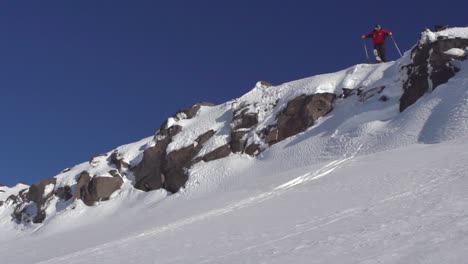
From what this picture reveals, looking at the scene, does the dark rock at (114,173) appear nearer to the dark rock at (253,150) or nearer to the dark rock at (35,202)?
the dark rock at (35,202)

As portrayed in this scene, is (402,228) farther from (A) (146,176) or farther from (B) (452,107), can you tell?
(A) (146,176)

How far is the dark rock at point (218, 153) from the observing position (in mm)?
30281

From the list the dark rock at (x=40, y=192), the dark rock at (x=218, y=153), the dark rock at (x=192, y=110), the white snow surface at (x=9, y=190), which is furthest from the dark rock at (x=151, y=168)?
the white snow surface at (x=9, y=190)

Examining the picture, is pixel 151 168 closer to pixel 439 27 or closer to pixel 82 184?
pixel 82 184

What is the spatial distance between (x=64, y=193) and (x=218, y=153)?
593 inches

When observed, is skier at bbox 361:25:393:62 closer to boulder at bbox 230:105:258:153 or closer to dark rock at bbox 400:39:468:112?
dark rock at bbox 400:39:468:112

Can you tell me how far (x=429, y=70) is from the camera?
23500 mm

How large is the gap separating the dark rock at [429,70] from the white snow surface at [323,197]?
2.09 feet

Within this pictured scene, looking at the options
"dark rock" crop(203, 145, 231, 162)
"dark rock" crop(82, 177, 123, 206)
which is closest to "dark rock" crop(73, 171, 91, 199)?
"dark rock" crop(82, 177, 123, 206)

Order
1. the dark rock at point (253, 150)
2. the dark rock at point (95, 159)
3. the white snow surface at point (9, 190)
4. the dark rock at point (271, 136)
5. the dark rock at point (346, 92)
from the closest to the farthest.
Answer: the dark rock at point (346, 92)
the dark rock at point (271, 136)
the dark rock at point (253, 150)
the dark rock at point (95, 159)
the white snow surface at point (9, 190)

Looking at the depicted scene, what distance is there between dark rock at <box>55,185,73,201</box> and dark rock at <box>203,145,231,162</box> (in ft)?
42.6

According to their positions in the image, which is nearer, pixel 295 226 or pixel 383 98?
pixel 295 226

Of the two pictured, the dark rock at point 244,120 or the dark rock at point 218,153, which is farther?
the dark rock at point 244,120

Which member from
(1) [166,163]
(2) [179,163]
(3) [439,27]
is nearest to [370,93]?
(3) [439,27]
